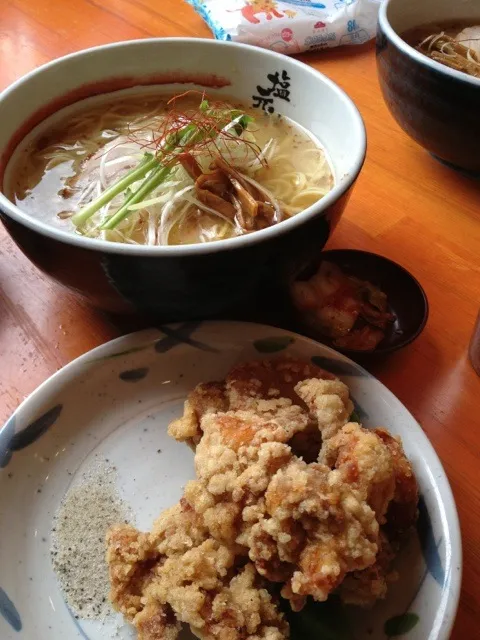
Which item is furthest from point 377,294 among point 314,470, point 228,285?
point 314,470

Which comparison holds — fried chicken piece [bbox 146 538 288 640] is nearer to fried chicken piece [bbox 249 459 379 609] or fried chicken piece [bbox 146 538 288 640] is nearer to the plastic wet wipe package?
fried chicken piece [bbox 249 459 379 609]

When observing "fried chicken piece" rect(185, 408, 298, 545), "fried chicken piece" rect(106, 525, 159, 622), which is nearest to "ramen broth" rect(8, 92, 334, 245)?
"fried chicken piece" rect(185, 408, 298, 545)

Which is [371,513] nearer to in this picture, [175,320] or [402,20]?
[175,320]

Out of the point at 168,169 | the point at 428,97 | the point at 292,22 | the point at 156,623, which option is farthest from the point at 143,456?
the point at 292,22

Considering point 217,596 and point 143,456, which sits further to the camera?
point 143,456

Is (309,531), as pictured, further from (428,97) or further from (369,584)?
(428,97)

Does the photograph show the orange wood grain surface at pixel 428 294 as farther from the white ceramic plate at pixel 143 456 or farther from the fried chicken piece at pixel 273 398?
the fried chicken piece at pixel 273 398
